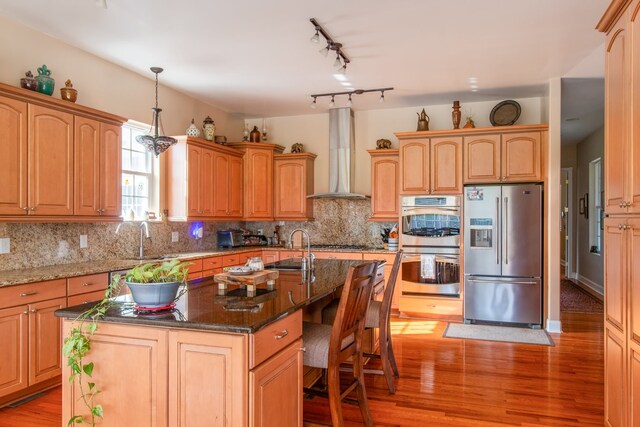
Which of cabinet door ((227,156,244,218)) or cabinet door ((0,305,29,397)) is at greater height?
cabinet door ((227,156,244,218))

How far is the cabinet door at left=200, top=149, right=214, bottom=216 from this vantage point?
536 cm

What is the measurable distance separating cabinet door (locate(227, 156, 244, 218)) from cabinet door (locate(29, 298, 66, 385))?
288 centimetres

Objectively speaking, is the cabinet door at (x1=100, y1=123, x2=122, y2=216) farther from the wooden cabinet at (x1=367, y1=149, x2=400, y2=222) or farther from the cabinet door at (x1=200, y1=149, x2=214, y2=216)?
the wooden cabinet at (x1=367, y1=149, x2=400, y2=222)

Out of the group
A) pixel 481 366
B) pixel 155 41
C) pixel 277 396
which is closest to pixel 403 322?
pixel 481 366

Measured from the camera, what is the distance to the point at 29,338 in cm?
303

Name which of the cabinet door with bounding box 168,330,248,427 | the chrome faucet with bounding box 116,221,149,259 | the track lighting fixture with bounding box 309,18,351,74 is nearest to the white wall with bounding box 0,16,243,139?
the chrome faucet with bounding box 116,221,149,259

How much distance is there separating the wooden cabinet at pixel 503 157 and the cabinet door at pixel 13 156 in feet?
14.6

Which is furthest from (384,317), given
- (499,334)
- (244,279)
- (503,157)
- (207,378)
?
(503,157)

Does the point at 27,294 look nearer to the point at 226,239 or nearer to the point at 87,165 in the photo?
the point at 87,165

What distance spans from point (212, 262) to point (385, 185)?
247cm

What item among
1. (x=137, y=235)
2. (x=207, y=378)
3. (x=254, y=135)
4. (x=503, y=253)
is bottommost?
(x=207, y=378)

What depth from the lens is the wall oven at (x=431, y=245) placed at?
5.31 meters

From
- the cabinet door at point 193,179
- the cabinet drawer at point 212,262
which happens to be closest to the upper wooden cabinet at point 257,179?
the cabinet door at point 193,179

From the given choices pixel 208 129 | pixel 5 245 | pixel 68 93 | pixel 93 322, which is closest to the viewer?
pixel 93 322
